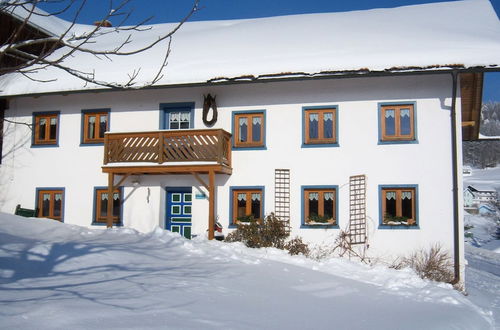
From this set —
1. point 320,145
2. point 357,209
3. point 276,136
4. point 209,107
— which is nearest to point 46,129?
point 209,107

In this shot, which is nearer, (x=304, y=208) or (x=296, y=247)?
(x=296, y=247)

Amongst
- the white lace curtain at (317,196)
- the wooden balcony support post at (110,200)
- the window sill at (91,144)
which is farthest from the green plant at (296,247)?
the window sill at (91,144)

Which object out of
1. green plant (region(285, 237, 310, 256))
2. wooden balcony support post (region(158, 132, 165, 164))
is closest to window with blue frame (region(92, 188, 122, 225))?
wooden balcony support post (region(158, 132, 165, 164))

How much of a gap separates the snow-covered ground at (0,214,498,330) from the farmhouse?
183cm

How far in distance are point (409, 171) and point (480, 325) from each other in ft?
20.3

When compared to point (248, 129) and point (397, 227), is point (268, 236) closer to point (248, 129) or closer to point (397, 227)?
point (248, 129)

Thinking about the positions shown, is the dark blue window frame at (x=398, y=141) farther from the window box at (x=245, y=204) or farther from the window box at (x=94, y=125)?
the window box at (x=94, y=125)

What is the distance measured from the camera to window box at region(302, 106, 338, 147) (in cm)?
1482

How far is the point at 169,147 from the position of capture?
14805mm

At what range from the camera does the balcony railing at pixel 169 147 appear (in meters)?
14.5

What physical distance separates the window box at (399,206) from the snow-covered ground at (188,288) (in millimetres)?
1467

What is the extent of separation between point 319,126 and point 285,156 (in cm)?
133

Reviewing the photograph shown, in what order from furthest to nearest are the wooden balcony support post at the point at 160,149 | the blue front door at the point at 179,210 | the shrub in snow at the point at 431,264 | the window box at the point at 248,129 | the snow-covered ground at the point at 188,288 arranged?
the blue front door at the point at 179,210, the window box at the point at 248,129, the wooden balcony support post at the point at 160,149, the shrub in snow at the point at 431,264, the snow-covered ground at the point at 188,288

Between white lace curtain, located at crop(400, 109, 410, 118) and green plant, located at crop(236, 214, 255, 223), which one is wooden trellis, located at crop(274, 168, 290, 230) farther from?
white lace curtain, located at crop(400, 109, 410, 118)
